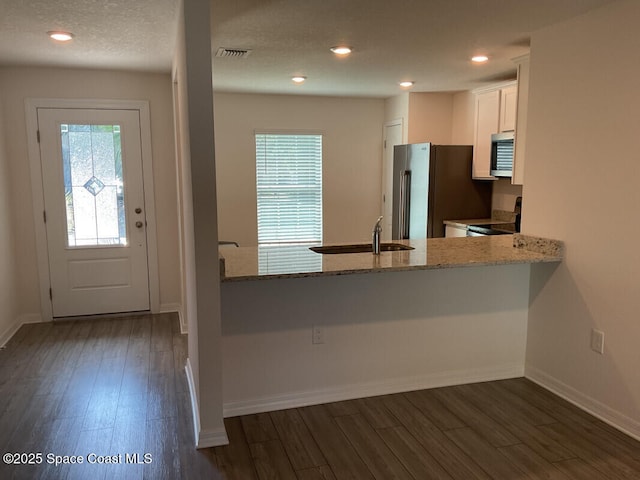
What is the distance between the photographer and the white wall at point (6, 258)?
428 centimetres

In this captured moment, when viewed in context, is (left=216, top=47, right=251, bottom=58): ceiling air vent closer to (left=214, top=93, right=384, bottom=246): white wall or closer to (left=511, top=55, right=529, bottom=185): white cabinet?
(left=214, top=93, right=384, bottom=246): white wall

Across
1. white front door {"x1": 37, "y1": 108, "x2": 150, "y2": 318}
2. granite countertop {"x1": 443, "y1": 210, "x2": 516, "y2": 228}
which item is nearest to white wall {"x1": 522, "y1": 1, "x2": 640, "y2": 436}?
granite countertop {"x1": 443, "y1": 210, "x2": 516, "y2": 228}

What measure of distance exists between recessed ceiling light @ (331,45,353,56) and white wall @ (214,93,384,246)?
223 cm

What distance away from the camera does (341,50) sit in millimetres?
3654

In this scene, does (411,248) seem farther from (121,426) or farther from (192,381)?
(121,426)

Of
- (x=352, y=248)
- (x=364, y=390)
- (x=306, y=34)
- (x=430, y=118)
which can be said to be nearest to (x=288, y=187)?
(x=430, y=118)

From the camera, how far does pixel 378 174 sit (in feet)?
20.8

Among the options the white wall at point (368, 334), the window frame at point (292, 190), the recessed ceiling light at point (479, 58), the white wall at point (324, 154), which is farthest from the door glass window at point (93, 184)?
the recessed ceiling light at point (479, 58)

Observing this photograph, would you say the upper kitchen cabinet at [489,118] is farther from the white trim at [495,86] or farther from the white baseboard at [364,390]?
the white baseboard at [364,390]

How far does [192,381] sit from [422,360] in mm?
1471

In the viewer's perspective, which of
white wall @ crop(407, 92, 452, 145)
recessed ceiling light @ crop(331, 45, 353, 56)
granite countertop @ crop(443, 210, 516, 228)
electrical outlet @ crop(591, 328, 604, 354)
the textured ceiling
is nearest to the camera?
the textured ceiling

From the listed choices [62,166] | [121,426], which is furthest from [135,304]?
[121,426]

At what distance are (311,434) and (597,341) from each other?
169 centimetres

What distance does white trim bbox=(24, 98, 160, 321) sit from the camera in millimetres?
4535
